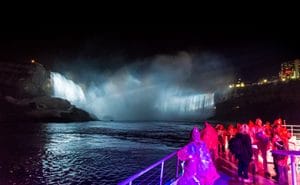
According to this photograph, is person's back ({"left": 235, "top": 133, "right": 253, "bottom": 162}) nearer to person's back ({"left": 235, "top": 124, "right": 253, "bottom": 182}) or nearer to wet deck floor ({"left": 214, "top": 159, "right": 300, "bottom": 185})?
person's back ({"left": 235, "top": 124, "right": 253, "bottom": 182})

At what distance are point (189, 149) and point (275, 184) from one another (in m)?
4.50

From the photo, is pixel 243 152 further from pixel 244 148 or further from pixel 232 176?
pixel 232 176

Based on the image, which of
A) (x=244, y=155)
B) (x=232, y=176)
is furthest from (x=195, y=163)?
(x=232, y=176)

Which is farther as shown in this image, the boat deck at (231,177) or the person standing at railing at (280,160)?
the person standing at railing at (280,160)

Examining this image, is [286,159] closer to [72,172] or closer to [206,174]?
[206,174]

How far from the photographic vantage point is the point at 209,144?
12.4 metres

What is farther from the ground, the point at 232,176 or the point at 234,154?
the point at 234,154

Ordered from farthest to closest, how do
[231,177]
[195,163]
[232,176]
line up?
1. [232,176]
2. [231,177]
3. [195,163]

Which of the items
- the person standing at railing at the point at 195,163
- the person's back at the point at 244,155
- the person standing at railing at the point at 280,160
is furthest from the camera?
the person's back at the point at 244,155

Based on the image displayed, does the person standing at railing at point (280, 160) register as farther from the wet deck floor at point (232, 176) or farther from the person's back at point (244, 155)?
the person's back at point (244, 155)

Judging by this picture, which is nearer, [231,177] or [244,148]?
[244,148]

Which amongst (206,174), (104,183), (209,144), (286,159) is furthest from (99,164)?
(206,174)

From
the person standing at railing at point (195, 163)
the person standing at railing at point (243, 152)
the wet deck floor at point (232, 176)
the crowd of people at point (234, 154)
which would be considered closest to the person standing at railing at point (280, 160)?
the crowd of people at point (234, 154)

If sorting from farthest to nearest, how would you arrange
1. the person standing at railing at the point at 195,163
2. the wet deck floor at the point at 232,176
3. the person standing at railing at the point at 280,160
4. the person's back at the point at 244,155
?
the person's back at the point at 244,155 < the person standing at railing at the point at 280,160 < the wet deck floor at the point at 232,176 < the person standing at railing at the point at 195,163
